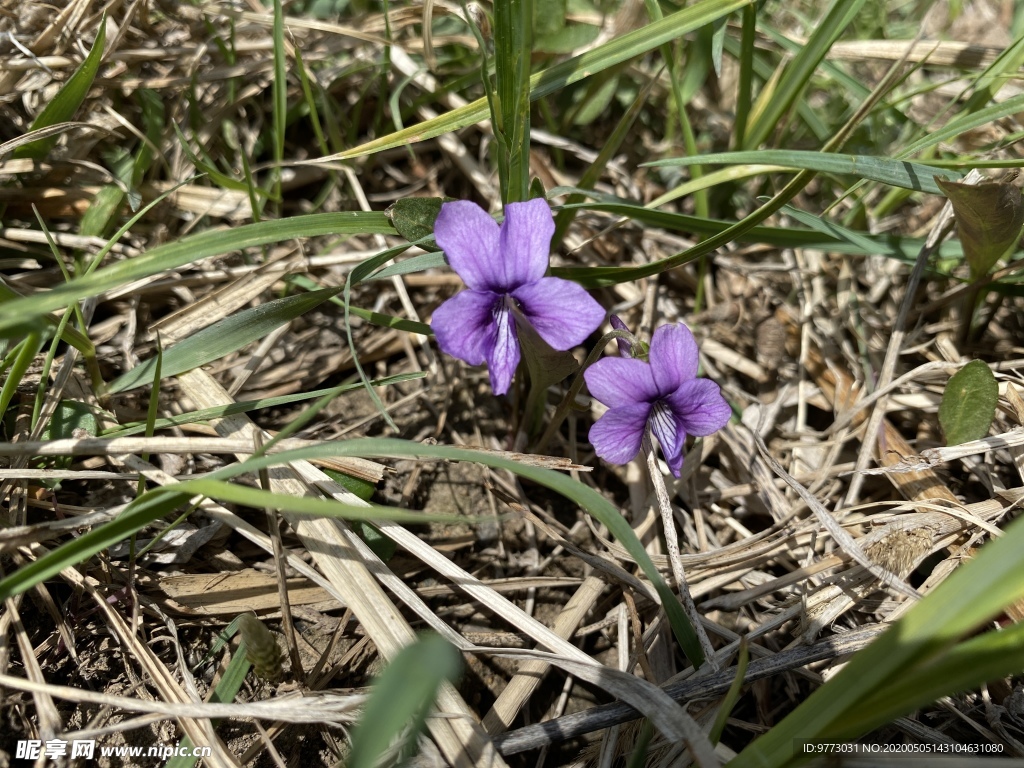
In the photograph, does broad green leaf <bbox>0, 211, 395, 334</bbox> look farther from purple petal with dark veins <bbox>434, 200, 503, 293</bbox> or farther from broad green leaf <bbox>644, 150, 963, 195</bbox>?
broad green leaf <bbox>644, 150, 963, 195</bbox>

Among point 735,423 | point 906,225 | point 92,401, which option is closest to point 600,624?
point 735,423

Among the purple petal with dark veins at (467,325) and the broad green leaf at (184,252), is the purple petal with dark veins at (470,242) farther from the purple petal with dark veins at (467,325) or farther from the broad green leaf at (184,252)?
the broad green leaf at (184,252)

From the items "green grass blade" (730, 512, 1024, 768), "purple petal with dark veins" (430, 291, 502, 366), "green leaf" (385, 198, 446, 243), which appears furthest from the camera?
"green leaf" (385, 198, 446, 243)

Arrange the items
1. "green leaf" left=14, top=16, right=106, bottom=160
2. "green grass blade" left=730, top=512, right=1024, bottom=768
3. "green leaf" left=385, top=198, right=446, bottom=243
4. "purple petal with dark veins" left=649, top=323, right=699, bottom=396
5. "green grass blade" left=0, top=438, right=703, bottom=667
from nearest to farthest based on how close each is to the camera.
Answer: "green grass blade" left=730, top=512, right=1024, bottom=768, "green grass blade" left=0, top=438, right=703, bottom=667, "purple petal with dark veins" left=649, top=323, right=699, bottom=396, "green leaf" left=385, top=198, right=446, bottom=243, "green leaf" left=14, top=16, right=106, bottom=160

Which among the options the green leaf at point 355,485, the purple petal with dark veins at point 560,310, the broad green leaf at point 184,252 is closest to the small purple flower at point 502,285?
the purple petal with dark veins at point 560,310

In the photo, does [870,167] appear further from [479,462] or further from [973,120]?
[479,462]

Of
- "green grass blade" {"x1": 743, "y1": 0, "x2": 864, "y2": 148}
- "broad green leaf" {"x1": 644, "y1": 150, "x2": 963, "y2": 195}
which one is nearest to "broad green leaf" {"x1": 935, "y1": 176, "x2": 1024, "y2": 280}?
"broad green leaf" {"x1": 644, "y1": 150, "x2": 963, "y2": 195}
